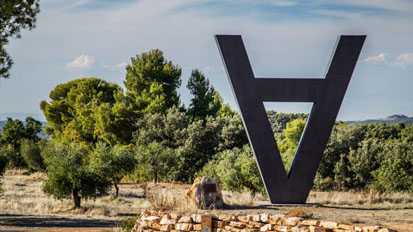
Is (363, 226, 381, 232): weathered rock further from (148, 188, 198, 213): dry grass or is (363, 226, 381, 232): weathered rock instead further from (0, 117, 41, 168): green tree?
(0, 117, 41, 168): green tree

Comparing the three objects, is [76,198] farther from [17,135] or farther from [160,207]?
[17,135]

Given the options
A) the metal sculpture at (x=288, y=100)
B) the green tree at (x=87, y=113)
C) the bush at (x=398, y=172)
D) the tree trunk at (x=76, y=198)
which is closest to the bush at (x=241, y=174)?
the bush at (x=398, y=172)

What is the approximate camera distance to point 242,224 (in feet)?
29.8

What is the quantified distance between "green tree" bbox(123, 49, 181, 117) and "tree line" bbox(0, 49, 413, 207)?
0.27 ft

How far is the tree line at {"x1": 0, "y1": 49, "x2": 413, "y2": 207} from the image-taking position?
20953 mm

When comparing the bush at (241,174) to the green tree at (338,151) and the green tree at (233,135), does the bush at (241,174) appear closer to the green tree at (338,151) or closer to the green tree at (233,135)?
the green tree at (338,151)

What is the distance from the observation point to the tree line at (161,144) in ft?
68.7

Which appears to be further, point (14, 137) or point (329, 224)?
point (14, 137)

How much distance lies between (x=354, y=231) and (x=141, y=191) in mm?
20074

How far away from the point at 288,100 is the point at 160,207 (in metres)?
4.53

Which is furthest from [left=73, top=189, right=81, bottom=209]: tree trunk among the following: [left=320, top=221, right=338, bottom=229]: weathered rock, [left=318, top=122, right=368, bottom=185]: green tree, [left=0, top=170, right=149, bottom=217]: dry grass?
[left=320, top=221, right=338, bottom=229]: weathered rock

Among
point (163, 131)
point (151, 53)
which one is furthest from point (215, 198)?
point (151, 53)

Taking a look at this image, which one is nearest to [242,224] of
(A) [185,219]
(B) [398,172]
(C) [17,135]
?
(A) [185,219]

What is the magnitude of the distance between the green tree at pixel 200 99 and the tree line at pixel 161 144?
0.27ft
